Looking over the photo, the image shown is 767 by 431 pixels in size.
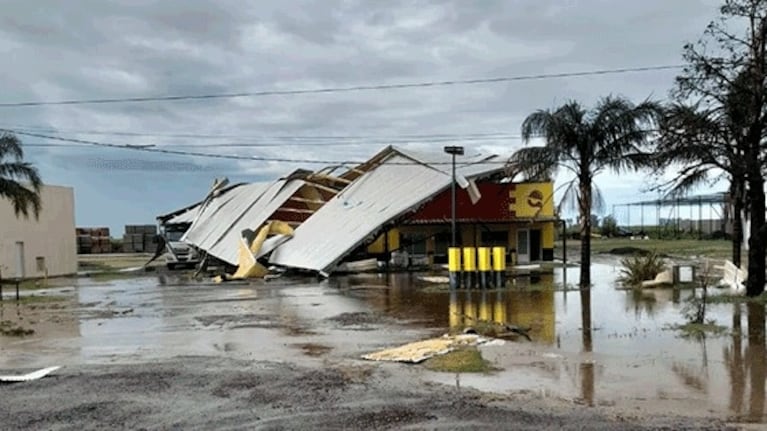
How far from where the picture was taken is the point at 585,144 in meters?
23.6

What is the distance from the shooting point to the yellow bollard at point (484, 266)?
915 inches

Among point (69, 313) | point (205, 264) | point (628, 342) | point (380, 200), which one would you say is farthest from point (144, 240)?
point (628, 342)

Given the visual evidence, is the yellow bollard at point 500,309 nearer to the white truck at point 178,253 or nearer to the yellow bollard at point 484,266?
the yellow bollard at point 484,266

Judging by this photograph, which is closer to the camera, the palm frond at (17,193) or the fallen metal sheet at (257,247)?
the palm frond at (17,193)

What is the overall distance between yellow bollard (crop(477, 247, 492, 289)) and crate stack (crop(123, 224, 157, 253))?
2117 inches

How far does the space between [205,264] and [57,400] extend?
3360cm

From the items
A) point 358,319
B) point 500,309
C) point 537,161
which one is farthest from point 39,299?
point 537,161

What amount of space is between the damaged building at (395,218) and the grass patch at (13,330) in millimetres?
16318

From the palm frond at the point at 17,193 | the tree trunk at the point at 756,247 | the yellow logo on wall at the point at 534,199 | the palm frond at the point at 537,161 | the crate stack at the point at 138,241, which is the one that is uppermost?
the palm frond at the point at 537,161

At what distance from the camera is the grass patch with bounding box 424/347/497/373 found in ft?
31.9

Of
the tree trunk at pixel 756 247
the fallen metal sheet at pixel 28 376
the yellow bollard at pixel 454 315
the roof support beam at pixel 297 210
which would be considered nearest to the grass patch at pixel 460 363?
the yellow bollard at pixel 454 315

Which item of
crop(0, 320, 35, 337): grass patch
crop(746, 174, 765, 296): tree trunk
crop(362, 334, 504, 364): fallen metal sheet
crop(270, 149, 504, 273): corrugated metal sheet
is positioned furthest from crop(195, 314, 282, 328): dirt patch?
crop(270, 149, 504, 273): corrugated metal sheet

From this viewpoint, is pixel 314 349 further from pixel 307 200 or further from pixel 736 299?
pixel 307 200

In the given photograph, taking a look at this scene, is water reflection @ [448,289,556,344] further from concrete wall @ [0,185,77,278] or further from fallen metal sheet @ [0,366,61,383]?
concrete wall @ [0,185,77,278]
